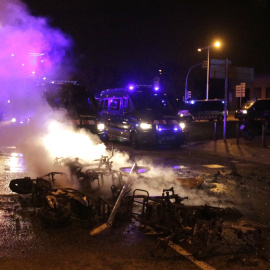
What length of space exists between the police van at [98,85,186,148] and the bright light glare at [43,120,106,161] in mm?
2626

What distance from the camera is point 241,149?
45.1 ft

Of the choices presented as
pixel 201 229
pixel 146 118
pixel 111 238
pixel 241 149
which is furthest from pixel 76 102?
pixel 201 229

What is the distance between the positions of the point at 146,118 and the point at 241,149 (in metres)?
3.79

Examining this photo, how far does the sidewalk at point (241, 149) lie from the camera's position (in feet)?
39.5

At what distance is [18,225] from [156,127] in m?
9.31

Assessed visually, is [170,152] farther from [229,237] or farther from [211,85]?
[211,85]

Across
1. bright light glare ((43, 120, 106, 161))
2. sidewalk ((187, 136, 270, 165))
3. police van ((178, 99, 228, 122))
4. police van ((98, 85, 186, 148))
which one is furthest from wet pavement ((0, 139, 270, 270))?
police van ((178, 99, 228, 122))

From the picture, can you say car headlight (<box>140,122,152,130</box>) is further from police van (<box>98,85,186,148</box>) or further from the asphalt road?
the asphalt road

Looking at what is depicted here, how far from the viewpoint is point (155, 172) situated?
898 centimetres

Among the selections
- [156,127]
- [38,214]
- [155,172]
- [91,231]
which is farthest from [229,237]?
[156,127]

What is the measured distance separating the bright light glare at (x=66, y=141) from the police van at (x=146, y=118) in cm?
263

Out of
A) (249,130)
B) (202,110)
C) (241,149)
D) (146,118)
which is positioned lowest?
(241,149)

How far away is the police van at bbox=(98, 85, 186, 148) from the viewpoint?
13969mm

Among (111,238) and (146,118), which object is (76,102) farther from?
(111,238)
